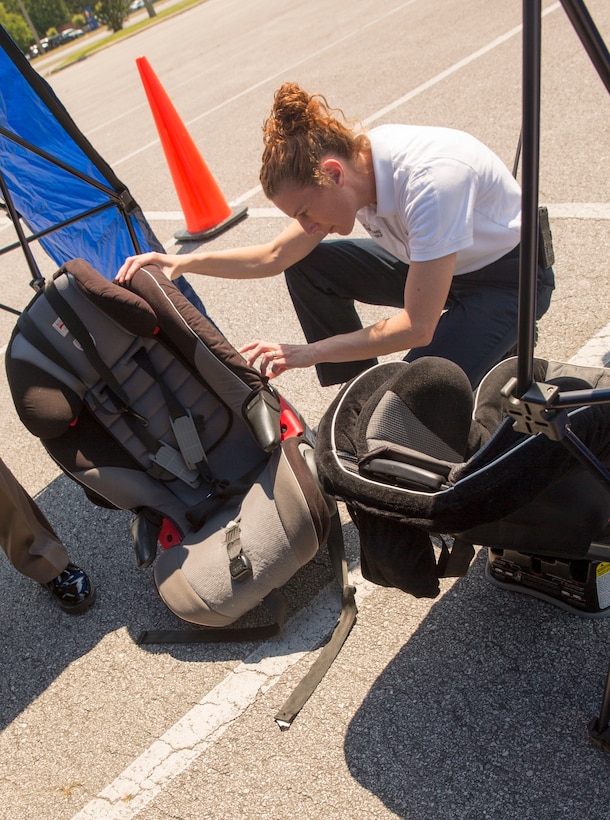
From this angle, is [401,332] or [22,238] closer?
[401,332]

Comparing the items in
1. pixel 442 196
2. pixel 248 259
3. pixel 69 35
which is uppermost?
pixel 69 35

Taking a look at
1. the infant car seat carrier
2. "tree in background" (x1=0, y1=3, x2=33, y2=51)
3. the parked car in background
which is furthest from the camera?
the parked car in background

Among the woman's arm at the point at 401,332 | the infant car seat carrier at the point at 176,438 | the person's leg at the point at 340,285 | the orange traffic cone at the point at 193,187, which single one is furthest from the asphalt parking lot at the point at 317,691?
the orange traffic cone at the point at 193,187

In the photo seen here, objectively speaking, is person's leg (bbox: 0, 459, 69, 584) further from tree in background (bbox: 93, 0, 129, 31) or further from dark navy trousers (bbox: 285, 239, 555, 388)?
tree in background (bbox: 93, 0, 129, 31)

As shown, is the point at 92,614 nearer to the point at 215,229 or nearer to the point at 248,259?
the point at 248,259

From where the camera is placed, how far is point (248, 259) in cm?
288

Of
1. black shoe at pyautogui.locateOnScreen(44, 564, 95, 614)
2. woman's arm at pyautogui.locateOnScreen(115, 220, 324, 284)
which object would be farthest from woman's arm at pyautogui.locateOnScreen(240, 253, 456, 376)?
black shoe at pyautogui.locateOnScreen(44, 564, 95, 614)

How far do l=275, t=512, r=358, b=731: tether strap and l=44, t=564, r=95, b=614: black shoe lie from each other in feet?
3.17

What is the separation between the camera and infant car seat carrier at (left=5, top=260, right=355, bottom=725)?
2502 mm

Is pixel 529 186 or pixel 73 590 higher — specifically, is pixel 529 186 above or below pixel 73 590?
above

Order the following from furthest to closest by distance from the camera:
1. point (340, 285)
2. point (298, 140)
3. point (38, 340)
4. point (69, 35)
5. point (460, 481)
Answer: point (69, 35), point (340, 285), point (38, 340), point (298, 140), point (460, 481)

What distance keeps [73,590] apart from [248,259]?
1416 millimetres

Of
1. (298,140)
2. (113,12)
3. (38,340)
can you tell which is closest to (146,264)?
(38,340)

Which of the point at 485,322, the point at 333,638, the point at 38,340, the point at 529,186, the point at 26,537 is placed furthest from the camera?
the point at 26,537
